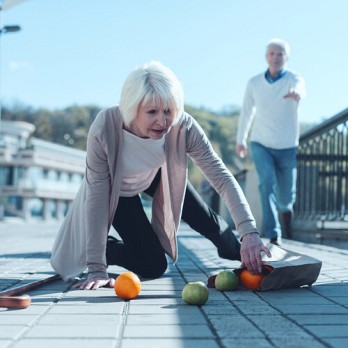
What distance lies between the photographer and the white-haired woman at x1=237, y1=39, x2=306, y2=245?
Answer: 25.3ft

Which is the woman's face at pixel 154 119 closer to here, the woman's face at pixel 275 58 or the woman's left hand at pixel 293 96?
the woman's left hand at pixel 293 96

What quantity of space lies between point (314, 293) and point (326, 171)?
20.6ft

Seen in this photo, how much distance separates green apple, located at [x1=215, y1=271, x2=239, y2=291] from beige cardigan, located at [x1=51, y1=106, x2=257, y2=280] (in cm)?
31

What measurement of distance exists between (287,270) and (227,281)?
1.28 ft

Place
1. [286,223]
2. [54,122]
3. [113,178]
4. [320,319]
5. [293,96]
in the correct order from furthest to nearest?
[54,122] < [286,223] < [293,96] < [113,178] < [320,319]

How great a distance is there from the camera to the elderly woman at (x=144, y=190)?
3992 millimetres

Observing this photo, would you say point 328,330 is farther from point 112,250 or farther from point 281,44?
point 281,44

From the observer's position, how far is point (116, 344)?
2.58 metres

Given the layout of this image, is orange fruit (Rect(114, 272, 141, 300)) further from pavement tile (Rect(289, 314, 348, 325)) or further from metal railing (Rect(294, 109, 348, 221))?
metal railing (Rect(294, 109, 348, 221))

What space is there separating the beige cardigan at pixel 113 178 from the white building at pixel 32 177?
6048cm

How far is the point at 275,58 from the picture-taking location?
763 cm

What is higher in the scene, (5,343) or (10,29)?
(10,29)

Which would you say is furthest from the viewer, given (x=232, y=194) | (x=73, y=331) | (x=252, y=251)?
(x=232, y=194)

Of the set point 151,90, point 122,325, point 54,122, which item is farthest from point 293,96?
point 54,122
